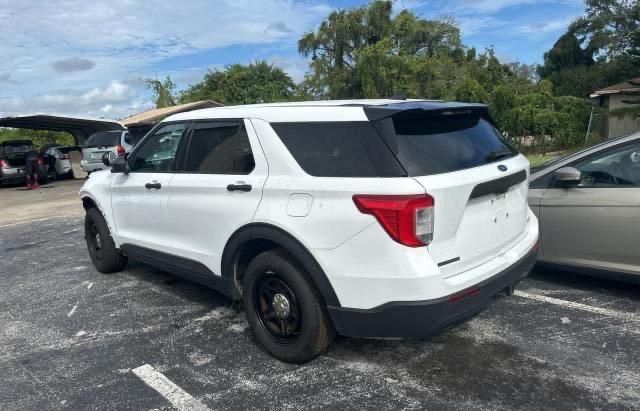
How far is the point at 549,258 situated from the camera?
15.6 ft

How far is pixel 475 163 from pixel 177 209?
2.37 m

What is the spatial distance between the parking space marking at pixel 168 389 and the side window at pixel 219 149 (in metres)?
1.49

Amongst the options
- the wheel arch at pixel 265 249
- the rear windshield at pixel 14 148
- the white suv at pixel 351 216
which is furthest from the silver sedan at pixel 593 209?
the rear windshield at pixel 14 148

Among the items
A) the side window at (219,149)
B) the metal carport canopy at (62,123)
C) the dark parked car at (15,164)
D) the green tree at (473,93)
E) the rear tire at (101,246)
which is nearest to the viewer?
the side window at (219,149)

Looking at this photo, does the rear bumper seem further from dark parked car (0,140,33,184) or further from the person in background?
dark parked car (0,140,33,184)

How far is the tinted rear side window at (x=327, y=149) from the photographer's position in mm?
3143

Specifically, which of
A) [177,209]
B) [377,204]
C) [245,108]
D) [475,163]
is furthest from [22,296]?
[475,163]

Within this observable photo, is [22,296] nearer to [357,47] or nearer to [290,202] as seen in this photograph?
[290,202]

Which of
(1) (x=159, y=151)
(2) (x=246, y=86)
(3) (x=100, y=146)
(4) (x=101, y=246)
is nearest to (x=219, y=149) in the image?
(1) (x=159, y=151)

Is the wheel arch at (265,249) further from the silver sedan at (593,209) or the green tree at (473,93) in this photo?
the green tree at (473,93)

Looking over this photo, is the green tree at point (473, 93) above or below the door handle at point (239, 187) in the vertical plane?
above

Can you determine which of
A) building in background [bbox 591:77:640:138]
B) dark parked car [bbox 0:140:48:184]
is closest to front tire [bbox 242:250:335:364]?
building in background [bbox 591:77:640:138]

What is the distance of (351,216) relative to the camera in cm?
303

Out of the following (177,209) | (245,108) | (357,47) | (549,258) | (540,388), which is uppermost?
(357,47)
